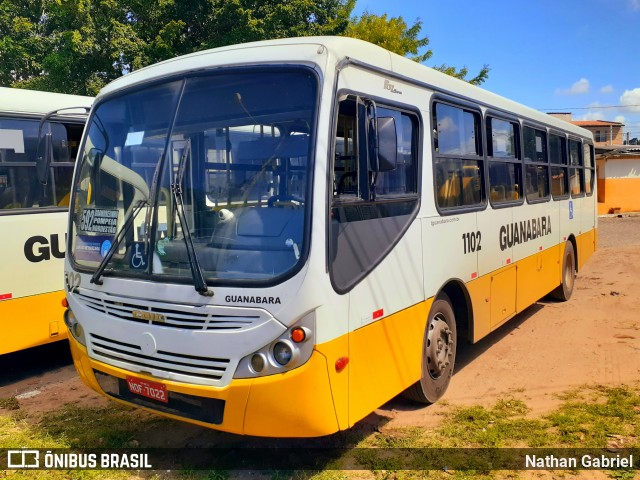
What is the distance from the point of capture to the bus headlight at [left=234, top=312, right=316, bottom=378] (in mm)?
3225

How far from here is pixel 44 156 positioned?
5984 millimetres

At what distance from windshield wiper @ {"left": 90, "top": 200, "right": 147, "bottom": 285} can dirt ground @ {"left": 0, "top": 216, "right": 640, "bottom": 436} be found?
1.49 meters

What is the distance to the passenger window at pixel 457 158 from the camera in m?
4.91

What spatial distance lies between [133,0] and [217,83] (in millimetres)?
12095

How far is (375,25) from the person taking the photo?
21.6 m

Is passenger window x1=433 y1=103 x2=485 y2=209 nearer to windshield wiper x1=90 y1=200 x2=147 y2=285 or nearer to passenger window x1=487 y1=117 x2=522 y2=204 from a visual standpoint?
passenger window x1=487 y1=117 x2=522 y2=204

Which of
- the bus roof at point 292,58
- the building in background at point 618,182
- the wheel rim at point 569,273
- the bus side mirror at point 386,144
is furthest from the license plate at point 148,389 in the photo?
the building in background at point 618,182

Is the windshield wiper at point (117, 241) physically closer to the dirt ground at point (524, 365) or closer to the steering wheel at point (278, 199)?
the steering wheel at point (278, 199)

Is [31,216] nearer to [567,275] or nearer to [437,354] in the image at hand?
[437,354]

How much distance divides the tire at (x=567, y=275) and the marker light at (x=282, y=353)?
6938 mm

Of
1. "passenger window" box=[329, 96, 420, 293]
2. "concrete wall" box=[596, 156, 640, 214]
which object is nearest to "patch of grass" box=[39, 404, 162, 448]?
"passenger window" box=[329, 96, 420, 293]

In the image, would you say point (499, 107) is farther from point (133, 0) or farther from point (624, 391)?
point (133, 0)

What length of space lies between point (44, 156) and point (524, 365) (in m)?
5.70

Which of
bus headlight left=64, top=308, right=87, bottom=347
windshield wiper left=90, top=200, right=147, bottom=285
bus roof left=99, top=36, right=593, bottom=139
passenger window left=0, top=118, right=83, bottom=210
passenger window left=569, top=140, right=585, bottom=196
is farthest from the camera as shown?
passenger window left=569, top=140, right=585, bottom=196
